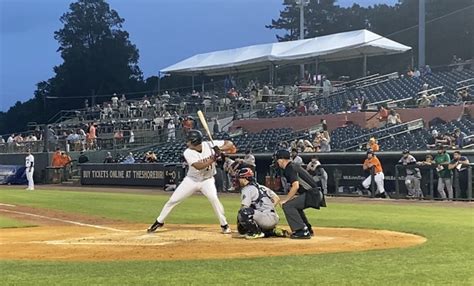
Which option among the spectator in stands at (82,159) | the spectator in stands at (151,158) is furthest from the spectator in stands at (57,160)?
the spectator in stands at (151,158)

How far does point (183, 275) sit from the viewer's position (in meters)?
7.74

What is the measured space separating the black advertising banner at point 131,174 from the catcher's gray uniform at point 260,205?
60.2 feet

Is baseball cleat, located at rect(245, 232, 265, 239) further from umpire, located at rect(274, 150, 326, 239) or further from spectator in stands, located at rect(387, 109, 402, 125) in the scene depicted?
spectator in stands, located at rect(387, 109, 402, 125)

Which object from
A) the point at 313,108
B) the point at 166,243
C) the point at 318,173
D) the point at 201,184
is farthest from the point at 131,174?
the point at 166,243

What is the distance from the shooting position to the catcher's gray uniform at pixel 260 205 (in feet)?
38.5

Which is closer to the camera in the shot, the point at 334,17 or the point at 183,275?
the point at 183,275

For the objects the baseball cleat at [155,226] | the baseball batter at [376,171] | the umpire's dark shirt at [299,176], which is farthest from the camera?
the baseball batter at [376,171]

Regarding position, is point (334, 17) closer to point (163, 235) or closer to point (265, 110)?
point (265, 110)

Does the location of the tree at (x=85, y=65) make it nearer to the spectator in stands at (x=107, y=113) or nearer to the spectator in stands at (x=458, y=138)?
the spectator in stands at (x=107, y=113)

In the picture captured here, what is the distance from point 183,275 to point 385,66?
188 ft

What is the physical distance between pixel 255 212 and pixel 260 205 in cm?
19

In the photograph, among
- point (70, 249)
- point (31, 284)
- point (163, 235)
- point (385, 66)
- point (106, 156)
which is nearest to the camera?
point (31, 284)

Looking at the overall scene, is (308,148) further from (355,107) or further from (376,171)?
(355,107)

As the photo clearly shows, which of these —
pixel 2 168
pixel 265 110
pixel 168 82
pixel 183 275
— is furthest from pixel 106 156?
pixel 168 82
